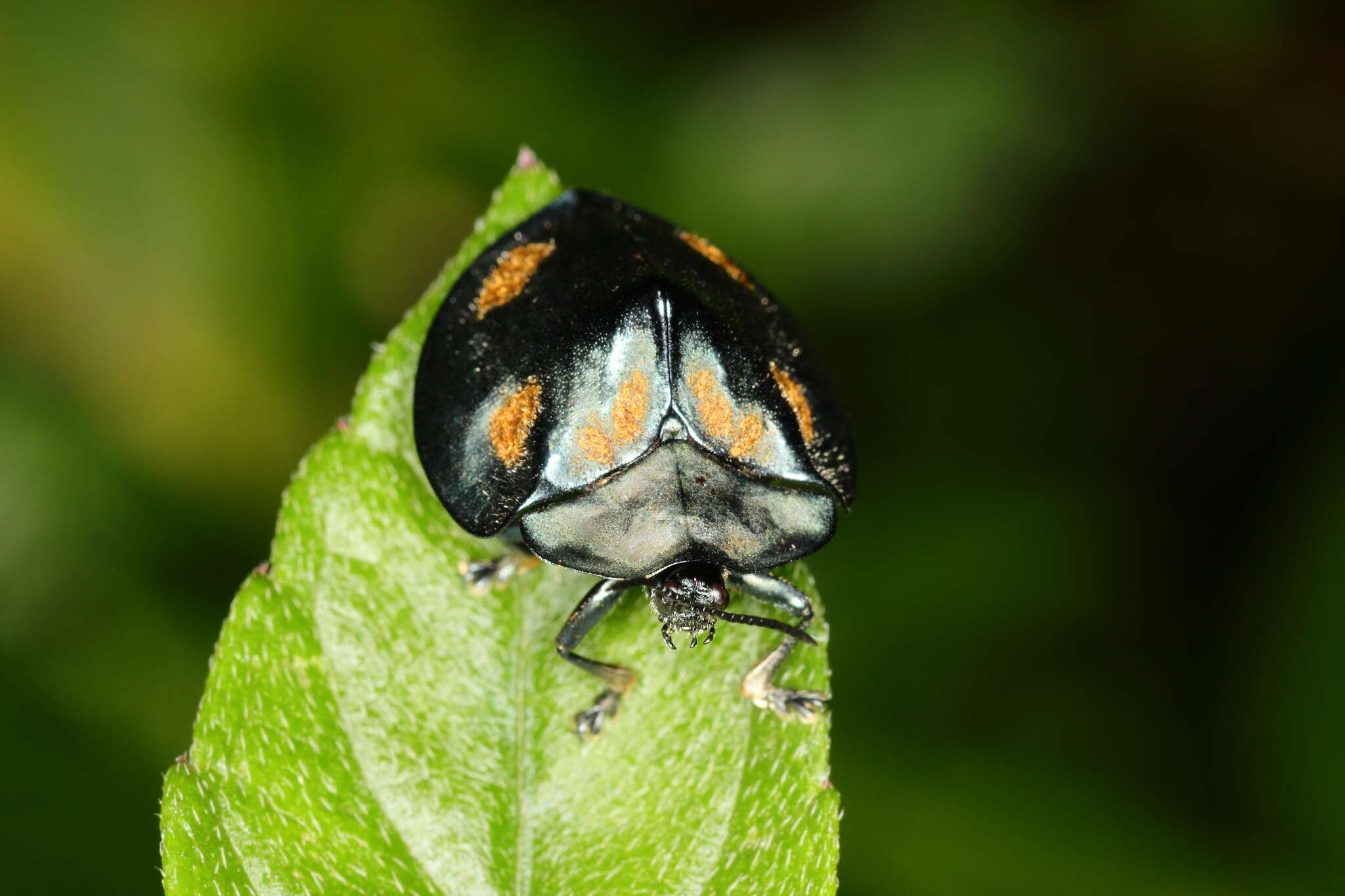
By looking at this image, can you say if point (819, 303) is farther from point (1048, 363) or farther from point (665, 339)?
point (665, 339)

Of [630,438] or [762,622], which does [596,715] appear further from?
[630,438]

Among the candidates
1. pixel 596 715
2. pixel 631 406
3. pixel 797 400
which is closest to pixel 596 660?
pixel 596 715

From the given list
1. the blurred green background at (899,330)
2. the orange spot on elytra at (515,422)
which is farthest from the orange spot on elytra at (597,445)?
the blurred green background at (899,330)

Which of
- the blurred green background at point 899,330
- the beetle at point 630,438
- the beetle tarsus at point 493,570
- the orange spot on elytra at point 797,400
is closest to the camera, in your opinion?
the beetle tarsus at point 493,570

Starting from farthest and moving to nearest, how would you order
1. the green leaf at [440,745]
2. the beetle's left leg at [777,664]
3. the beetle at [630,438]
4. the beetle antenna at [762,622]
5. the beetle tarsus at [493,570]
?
the beetle at [630,438] → the beetle tarsus at [493,570] → the beetle antenna at [762,622] → the beetle's left leg at [777,664] → the green leaf at [440,745]

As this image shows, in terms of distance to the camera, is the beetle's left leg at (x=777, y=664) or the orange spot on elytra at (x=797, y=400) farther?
the orange spot on elytra at (x=797, y=400)

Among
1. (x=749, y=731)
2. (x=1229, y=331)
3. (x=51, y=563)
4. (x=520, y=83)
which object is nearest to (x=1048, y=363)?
(x=1229, y=331)

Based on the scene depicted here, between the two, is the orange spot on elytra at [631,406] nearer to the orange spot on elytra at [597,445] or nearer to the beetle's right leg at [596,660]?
the orange spot on elytra at [597,445]

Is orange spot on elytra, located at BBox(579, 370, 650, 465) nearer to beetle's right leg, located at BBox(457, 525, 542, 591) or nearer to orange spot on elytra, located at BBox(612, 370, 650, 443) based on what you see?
orange spot on elytra, located at BBox(612, 370, 650, 443)
